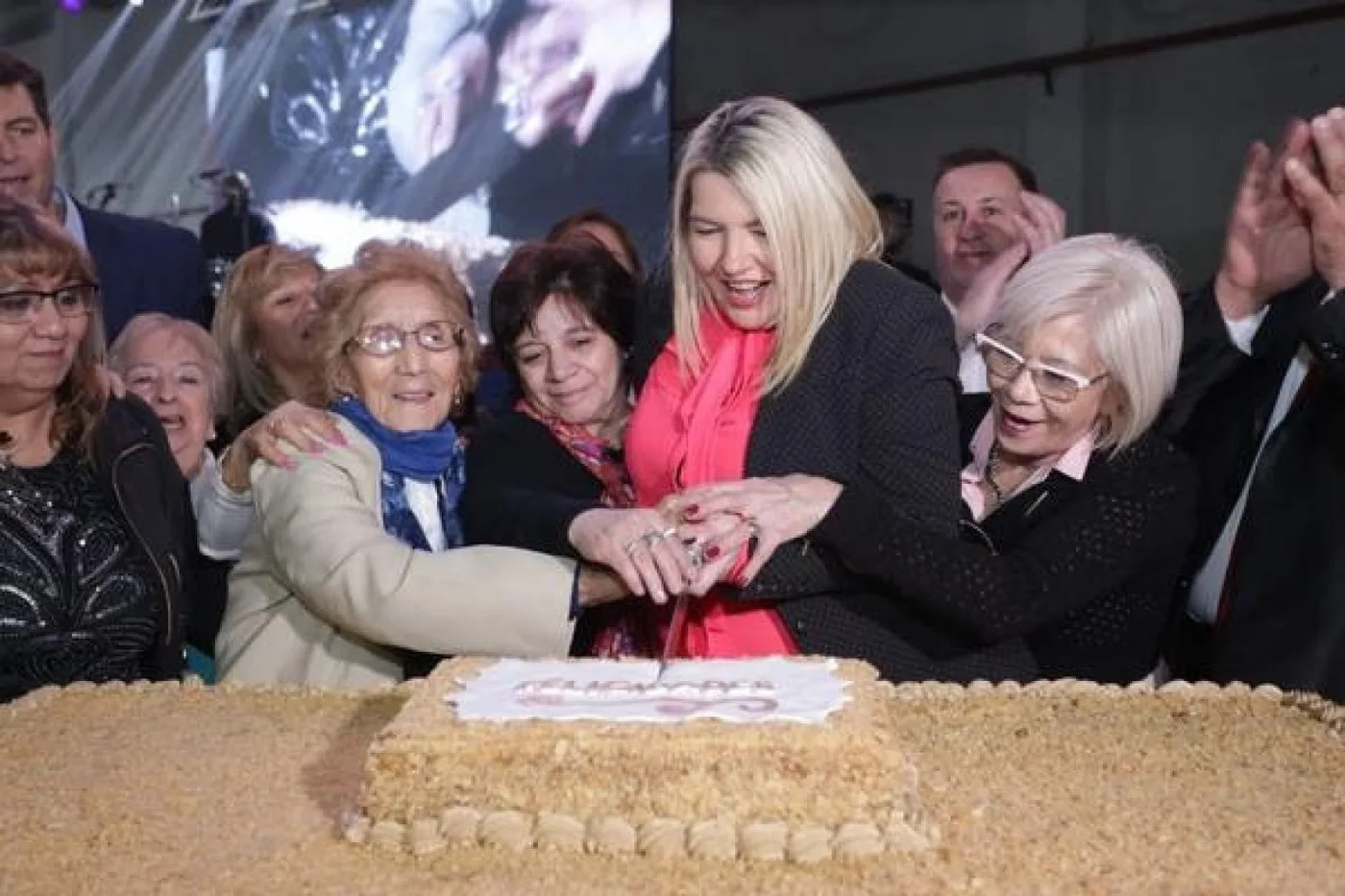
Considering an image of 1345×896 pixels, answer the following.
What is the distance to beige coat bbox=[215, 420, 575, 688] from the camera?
230 cm

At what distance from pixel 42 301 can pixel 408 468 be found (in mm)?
684

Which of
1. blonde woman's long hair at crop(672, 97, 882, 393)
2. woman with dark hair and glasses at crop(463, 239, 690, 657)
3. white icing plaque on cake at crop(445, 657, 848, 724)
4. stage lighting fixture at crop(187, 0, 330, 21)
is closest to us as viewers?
white icing plaque on cake at crop(445, 657, 848, 724)

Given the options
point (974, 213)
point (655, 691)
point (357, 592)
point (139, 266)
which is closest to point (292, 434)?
point (357, 592)

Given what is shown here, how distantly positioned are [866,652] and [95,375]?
4.52 feet

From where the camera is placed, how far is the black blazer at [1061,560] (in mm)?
2287

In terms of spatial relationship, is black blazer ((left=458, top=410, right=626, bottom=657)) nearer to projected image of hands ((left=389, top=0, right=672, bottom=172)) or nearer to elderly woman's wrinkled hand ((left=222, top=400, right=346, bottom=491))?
elderly woman's wrinkled hand ((left=222, top=400, right=346, bottom=491))

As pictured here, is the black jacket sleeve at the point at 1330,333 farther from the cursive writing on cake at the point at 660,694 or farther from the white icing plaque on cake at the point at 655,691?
the cursive writing on cake at the point at 660,694

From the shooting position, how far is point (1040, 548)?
244 cm

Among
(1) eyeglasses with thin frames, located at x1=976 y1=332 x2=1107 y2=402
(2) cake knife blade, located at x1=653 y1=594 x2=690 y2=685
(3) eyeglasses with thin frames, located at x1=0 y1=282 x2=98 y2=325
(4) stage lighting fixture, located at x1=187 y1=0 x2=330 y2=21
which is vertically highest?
(4) stage lighting fixture, located at x1=187 y1=0 x2=330 y2=21

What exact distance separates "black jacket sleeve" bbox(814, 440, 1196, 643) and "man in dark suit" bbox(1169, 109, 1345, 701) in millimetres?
133

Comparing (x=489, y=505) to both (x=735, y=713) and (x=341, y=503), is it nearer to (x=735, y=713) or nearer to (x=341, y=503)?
(x=341, y=503)

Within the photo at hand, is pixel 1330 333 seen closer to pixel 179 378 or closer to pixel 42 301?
pixel 42 301

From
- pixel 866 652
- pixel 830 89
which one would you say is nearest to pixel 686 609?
pixel 866 652

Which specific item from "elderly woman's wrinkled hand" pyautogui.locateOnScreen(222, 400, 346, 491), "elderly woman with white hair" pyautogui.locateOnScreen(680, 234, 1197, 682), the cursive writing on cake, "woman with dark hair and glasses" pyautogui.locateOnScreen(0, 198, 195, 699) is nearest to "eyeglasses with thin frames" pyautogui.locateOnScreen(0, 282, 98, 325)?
"woman with dark hair and glasses" pyautogui.locateOnScreen(0, 198, 195, 699)
